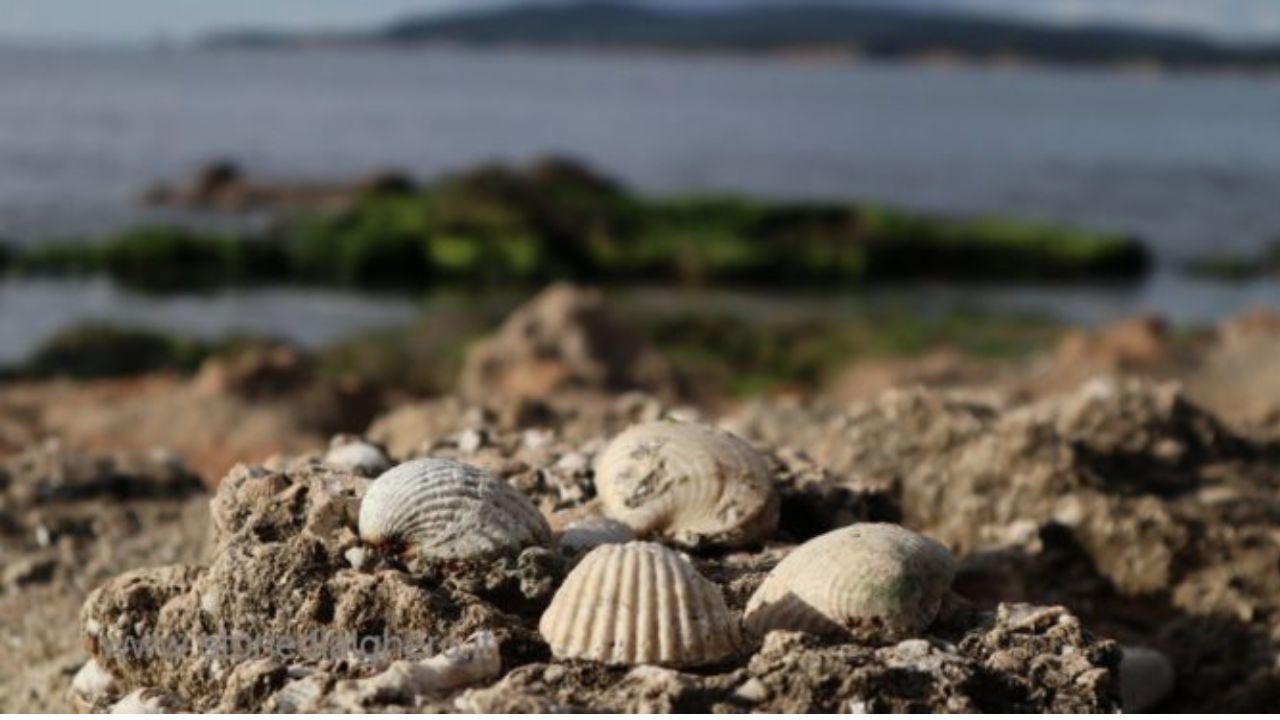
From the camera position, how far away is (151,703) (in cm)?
316

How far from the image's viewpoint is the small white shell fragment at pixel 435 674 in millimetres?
2877

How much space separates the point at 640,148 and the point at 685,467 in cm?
6033

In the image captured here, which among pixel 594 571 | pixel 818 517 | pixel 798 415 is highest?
pixel 594 571

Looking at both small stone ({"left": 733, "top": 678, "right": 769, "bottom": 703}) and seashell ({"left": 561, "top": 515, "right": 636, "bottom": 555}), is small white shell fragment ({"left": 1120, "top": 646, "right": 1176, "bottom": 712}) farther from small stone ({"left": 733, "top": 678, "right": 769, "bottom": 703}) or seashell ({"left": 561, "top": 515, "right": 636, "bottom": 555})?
small stone ({"left": 733, "top": 678, "right": 769, "bottom": 703})

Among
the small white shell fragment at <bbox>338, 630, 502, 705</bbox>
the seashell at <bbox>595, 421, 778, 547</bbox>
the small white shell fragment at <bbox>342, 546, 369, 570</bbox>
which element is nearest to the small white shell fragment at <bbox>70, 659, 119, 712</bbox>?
the small white shell fragment at <bbox>342, 546, 369, 570</bbox>

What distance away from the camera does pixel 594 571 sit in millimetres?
3098

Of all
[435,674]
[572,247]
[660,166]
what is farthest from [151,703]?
[660,166]

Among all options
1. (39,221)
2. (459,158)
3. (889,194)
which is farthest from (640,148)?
(39,221)

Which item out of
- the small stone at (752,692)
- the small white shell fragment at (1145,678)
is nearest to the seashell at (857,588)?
the small stone at (752,692)

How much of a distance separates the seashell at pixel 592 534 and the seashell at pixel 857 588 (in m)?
0.42

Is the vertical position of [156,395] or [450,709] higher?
[450,709]

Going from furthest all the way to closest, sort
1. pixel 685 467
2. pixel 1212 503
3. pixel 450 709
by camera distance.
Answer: pixel 1212 503 < pixel 685 467 < pixel 450 709

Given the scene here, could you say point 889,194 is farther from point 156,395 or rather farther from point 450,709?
point 450,709

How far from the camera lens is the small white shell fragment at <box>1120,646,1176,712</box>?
4418mm
